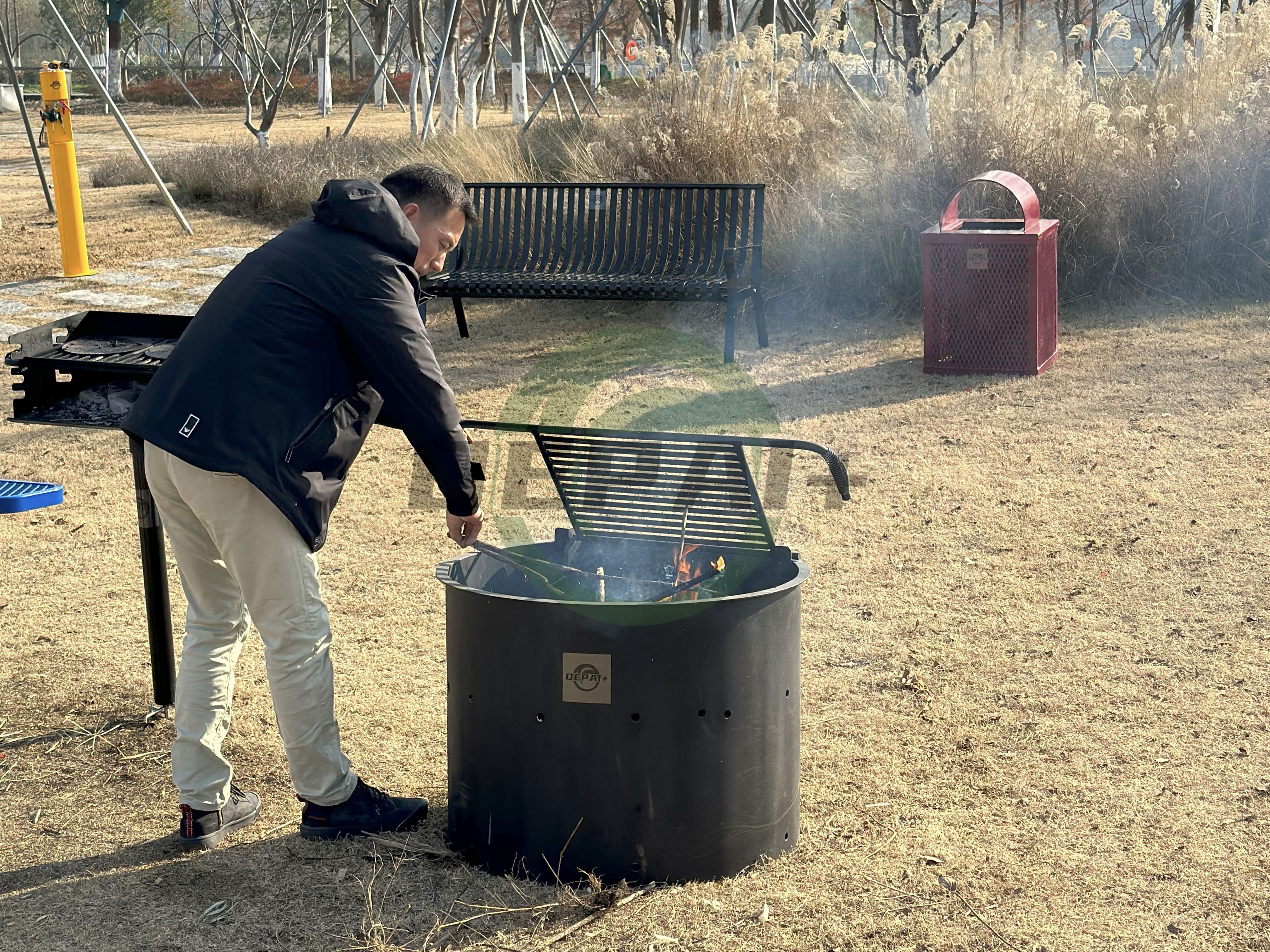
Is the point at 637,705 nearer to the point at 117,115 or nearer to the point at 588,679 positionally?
the point at 588,679

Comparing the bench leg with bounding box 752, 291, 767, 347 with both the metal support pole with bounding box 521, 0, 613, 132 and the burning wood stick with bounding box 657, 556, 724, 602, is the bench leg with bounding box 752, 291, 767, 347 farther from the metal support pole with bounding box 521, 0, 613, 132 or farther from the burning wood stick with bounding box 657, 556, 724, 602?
the metal support pole with bounding box 521, 0, 613, 132

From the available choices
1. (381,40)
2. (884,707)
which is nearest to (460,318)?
(884,707)

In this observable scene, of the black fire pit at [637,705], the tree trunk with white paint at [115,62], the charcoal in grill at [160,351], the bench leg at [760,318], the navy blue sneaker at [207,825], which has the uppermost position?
the tree trunk with white paint at [115,62]

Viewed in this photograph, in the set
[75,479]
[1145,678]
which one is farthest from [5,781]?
[1145,678]

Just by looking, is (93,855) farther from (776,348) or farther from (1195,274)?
(1195,274)

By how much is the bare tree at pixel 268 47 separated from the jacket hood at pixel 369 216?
12437mm

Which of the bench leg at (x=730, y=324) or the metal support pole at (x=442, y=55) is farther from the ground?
the metal support pole at (x=442, y=55)

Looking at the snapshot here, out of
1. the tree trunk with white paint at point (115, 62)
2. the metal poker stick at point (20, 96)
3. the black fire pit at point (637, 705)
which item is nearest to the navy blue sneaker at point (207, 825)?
the black fire pit at point (637, 705)

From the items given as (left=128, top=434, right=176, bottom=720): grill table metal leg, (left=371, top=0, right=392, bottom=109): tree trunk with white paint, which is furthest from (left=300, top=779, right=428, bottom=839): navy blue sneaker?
(left=371, top=0, right=392, bottom=109): tree trunk with white paint

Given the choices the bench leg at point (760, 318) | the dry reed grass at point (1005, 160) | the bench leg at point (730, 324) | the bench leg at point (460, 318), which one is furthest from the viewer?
the dry reed grass at point (1005, 160)

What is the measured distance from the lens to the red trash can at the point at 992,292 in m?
7.52

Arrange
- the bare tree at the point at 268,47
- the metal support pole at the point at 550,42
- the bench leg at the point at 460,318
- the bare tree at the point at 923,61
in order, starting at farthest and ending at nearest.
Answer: the bare tree at the point at 268,47 < the metal support pole at the point at 550,42 < the bare tree at the point at 923,61 < the bench leg at the point at 460,318

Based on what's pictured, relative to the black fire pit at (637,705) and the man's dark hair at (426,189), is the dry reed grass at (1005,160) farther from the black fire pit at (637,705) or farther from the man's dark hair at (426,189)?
the man's dark hair at (426,189)

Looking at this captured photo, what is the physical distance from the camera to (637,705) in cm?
288
